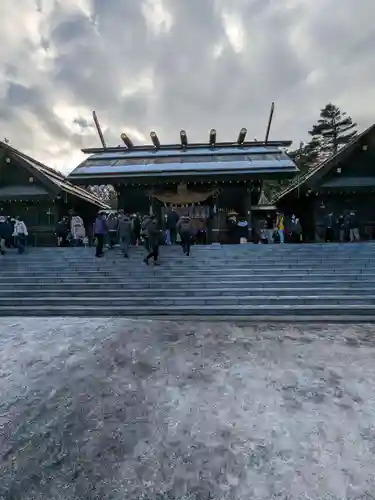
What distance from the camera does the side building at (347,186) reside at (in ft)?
52.1

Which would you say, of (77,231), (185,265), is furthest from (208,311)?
(77,231)

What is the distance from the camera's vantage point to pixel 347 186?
52.2ft

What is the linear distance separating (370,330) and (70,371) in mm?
5380

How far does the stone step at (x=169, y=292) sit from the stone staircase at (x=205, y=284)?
0.02 m

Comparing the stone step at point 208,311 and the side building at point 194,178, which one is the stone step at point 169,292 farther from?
the side building at point 194,178

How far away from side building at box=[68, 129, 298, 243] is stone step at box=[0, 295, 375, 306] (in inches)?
305

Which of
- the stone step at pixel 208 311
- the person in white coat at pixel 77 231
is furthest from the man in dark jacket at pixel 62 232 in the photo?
the stone step at pixel 208 311

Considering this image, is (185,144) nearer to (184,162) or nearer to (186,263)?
(184,162)

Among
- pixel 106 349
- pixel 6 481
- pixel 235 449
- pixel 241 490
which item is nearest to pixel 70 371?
pixel 106 349

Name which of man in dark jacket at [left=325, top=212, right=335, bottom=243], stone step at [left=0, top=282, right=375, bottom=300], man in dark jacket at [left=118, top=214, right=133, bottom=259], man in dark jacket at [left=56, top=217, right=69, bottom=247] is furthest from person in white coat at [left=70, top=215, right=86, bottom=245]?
man in dark jacket at [left=325, top=212, right=335, bottom=243]

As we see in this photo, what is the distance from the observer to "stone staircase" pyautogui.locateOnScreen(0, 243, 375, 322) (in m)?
7.88

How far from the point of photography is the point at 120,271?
10211mm

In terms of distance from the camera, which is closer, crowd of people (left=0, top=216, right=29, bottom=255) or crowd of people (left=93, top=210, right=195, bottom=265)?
crowd of people (left=93, top=210, right=195, bottom=265)

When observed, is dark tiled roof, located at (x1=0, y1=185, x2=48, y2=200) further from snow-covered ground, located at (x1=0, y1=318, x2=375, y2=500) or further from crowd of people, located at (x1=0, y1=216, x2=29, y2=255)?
snow-covered ground, located at (x1=0, y1=318, x2=375, y2=500)
